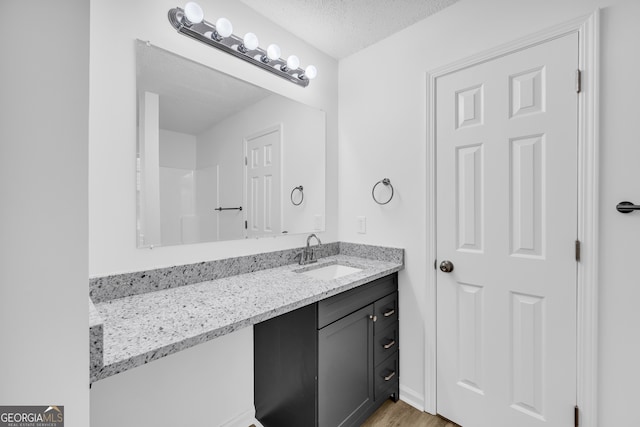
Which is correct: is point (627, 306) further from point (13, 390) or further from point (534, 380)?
point (13, 390)

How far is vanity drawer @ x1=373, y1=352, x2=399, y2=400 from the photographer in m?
1.72

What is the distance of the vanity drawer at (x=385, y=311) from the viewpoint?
172 centimetres

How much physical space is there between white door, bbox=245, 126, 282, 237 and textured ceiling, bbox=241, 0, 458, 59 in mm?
668

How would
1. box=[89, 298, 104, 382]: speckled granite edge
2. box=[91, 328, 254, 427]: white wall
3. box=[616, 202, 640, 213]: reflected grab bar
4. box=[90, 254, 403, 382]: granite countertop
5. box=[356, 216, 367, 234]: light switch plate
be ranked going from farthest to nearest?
box=[356, 216, 367, 234]: light switch plate, box=[91, 328, 254, 427]: white wall, box=[616, 202, 640, 213]: reflected grab bar, box=[90, 254, 403, 382]: granite countertop, box=[89, 298, 104, 382]: speckled granite edge

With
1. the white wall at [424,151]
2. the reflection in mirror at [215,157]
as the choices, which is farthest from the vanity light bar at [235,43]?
the white wall at [424,151]

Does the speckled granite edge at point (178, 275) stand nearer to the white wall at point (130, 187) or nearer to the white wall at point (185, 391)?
the white wall at point (130, 187)

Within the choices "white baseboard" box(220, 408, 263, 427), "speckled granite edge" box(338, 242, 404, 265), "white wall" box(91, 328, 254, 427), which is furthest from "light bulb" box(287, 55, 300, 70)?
"white baseboard" box(220, 408, 263, 427)

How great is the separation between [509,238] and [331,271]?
1062mm

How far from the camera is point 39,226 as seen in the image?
40cm

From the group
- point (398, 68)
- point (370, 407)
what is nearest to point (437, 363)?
point (370, 407)

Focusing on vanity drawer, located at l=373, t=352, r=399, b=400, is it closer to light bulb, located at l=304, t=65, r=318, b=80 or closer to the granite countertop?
the granite countertop

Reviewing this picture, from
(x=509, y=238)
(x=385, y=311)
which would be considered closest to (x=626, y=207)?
(x=509, y=238)

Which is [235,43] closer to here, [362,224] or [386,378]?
[362,224]

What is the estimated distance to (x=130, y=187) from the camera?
128 centimetres
